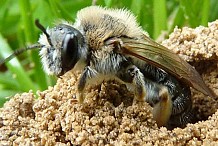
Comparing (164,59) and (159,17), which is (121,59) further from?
(159,17)

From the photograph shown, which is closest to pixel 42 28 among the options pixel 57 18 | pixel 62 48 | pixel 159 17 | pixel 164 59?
pixel 62 48

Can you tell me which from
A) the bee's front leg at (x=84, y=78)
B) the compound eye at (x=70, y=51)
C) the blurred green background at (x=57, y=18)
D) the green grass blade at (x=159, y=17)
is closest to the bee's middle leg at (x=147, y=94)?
the bee's front leg at (x=84, y=78)

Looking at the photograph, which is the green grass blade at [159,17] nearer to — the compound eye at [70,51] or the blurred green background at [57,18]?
the blurred green background at [57,18]

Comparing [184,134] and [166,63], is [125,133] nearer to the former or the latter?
[184,134]

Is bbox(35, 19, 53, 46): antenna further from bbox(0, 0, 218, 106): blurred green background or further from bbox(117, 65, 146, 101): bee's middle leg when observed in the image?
bbox(0, 0, 218, 106): blurred green background

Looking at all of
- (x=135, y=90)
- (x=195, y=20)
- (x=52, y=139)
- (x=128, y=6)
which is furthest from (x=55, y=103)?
(x=195, y=20)
